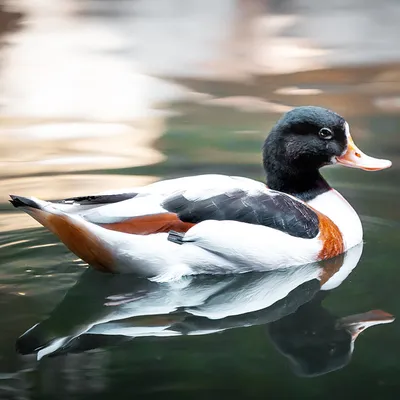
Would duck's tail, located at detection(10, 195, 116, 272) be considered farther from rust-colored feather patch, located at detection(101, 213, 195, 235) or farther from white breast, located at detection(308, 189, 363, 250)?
white breast, located at detection(308, 189, 363, 250)

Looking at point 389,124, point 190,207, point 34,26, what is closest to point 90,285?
point 190,207

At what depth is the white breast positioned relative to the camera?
4805mm

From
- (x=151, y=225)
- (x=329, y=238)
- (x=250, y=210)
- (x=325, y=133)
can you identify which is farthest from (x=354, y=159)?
(x=151, y=225)

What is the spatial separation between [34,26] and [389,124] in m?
4.54

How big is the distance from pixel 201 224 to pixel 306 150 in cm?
74

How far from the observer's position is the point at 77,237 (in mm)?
4270

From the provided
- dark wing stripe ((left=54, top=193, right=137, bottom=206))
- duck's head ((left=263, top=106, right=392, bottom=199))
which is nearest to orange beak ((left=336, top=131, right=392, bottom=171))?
duck's head ((left=263, top=106, right=392, bottom=199))

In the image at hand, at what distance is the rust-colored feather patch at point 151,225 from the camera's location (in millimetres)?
4297

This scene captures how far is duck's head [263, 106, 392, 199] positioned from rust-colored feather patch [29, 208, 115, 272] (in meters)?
0.97

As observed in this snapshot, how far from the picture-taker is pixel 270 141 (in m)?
4.79

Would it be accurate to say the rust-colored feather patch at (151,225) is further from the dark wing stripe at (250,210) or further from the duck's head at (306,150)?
the duck's head at (306,150)

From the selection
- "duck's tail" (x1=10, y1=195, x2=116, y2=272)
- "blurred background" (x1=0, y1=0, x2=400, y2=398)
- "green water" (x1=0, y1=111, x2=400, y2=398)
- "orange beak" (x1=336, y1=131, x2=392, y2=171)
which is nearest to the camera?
"green water" (x1=0, y1=111, x2=400, y2=398)

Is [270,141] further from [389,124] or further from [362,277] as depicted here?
[389,124]

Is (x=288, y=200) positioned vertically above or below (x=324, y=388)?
above
